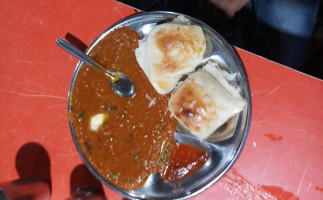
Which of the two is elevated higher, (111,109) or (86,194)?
(111,109)

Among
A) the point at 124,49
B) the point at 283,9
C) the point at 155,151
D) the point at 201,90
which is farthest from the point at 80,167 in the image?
the point at 283,9

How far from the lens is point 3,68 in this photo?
248cm

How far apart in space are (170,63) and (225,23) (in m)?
0.85

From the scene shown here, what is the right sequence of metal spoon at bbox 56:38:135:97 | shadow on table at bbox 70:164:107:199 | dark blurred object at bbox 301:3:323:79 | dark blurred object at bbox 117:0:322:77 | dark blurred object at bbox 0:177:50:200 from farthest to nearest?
dark blurred object at bbox 301:3:323:79 → dark blurred object at bbox 117:0:322:77 → shadow on table at bbox 70:164:107:199 → metal spoon at bbox 56:38:135:97 → dark blurred object at bbox 0:177:50:200

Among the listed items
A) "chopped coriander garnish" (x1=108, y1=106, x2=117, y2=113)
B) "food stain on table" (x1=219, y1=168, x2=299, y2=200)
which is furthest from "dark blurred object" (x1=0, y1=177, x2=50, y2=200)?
"food stain on table" (x1=219, y1=168, x2=299, y2=200)

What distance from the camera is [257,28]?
2.55 meters

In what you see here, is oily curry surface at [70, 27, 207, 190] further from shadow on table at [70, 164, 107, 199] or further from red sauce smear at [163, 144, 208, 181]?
shadow on table at [70, 164, 107, 199]

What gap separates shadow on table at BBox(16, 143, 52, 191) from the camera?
2.37 m

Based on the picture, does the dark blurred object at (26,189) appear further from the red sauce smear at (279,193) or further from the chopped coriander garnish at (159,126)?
the red sauce smear at (279,193)

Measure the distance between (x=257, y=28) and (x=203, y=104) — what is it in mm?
1032

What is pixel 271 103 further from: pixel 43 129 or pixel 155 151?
pixel 43 129

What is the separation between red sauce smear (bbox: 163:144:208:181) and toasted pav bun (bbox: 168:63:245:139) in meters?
0.15

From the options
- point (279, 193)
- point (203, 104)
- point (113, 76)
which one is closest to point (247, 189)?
point (279, 193)

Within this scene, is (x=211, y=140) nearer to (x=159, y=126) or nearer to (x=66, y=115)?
(x=159, y=126)
